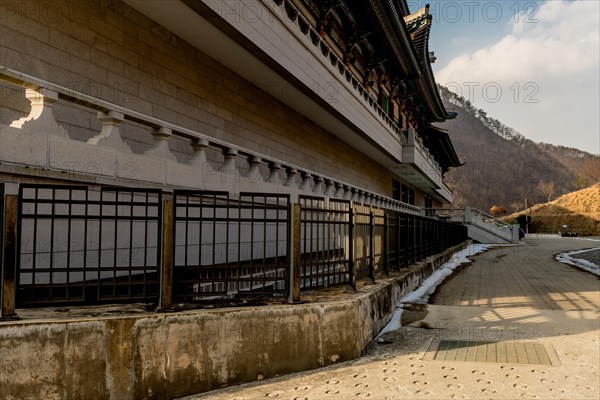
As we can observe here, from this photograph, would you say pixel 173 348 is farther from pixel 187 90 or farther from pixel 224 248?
pixel 187 90

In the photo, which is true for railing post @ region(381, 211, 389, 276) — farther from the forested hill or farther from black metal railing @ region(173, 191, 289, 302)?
the forested hill

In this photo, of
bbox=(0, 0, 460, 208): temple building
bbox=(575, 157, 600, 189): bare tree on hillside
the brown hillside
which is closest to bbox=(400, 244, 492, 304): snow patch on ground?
bbox=(0, 0, 460, 208): temple building

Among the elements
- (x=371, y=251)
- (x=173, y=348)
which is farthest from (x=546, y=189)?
(x=173, y=348)

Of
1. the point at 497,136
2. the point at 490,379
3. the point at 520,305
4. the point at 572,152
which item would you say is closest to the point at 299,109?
the point at 520,305

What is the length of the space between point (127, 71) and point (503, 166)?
156 m

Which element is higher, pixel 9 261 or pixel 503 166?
pixel 503 166

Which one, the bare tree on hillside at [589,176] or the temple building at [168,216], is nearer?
the temple building at [168,216]

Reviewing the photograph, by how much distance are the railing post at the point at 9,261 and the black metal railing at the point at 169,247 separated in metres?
0.03

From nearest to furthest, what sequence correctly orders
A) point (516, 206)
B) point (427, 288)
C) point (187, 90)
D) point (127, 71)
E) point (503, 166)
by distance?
1. point (127, 71)
2. point (187, 90)
3. point (427, 288)
4. point (516, 206)
5. point (503, 166)

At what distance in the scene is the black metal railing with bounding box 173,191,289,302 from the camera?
5.21 metres

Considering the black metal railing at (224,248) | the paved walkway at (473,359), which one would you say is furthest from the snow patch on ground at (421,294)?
the black metal railing at (224,248)

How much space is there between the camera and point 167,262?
489 centimetres

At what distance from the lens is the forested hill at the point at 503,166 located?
134375 millimetres

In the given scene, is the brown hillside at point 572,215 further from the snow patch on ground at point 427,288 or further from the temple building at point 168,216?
the temple building at point 168,216
